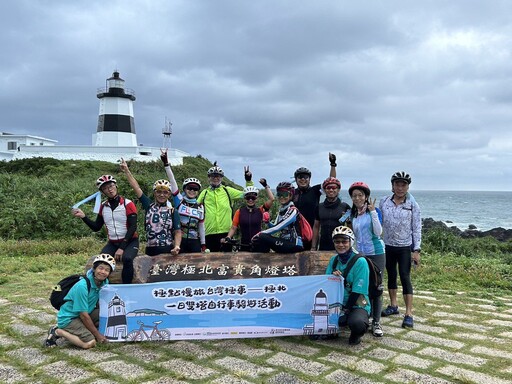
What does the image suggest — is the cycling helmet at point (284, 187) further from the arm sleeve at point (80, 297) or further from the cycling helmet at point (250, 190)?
the arm sleeve at point (80, 297)

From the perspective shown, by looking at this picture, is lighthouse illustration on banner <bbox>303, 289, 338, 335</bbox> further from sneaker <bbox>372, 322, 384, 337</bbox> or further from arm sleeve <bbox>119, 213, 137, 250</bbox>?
arm sleeve <bbox>119, 213, 137, 250</bbox>

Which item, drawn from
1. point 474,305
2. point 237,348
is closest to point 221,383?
point 237,348

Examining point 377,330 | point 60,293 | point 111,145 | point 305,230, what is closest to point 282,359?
point 377,330

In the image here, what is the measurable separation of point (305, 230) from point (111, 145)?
36.9 m

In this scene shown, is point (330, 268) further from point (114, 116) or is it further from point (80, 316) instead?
point (114, 116)

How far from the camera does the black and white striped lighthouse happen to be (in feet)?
135

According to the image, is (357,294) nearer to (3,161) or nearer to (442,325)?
(442,325)

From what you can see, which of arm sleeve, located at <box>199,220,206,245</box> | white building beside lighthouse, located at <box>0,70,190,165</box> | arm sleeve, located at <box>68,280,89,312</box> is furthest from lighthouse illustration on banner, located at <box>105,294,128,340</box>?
white building beside lighthouse, located at <box>0,70,190,165</box>

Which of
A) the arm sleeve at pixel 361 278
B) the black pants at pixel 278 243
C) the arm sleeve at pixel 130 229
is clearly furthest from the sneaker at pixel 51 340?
the arm sleeve at pixel 361 278

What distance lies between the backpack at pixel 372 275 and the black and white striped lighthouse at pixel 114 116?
37.9m

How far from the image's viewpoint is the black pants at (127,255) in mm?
5789

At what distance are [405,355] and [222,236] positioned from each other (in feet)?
10.5

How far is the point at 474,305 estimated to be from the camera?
700 cm

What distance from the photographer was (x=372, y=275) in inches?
212
